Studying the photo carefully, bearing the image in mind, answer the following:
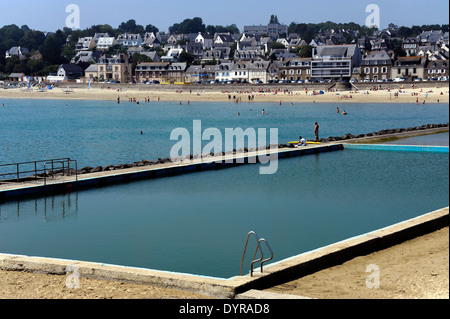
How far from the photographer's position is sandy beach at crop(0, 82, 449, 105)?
382 ft

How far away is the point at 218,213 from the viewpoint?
21.4 metres

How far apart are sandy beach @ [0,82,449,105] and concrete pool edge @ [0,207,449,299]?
9400 cm

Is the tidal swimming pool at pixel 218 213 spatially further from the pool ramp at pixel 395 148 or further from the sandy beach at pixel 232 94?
the sandy beach at pixel 232 94

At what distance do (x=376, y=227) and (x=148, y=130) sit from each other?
55509 millimetres

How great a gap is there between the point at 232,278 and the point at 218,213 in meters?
9.11

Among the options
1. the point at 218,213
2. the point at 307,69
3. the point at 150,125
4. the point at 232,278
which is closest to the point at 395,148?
the point at 218,213

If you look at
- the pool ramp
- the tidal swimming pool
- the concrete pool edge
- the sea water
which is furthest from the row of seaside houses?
the concrete pool edge

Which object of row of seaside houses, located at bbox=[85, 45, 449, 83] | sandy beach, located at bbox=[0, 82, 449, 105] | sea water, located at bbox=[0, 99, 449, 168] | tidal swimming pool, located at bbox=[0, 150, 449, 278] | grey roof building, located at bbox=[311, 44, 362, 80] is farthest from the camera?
grey roof building, located at bbox=[311, 44, 362, 80]

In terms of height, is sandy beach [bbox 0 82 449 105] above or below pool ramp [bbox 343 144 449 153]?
above

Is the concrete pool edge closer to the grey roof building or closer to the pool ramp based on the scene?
the pool ramp

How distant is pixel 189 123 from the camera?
8194 centimetres

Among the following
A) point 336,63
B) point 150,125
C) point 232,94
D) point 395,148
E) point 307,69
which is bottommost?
point 150,125

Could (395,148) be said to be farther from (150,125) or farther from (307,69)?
(307,69)

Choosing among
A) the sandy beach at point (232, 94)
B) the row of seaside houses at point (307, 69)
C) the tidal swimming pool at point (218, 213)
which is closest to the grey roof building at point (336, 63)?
the row of seaside houses at point (307, 69)
